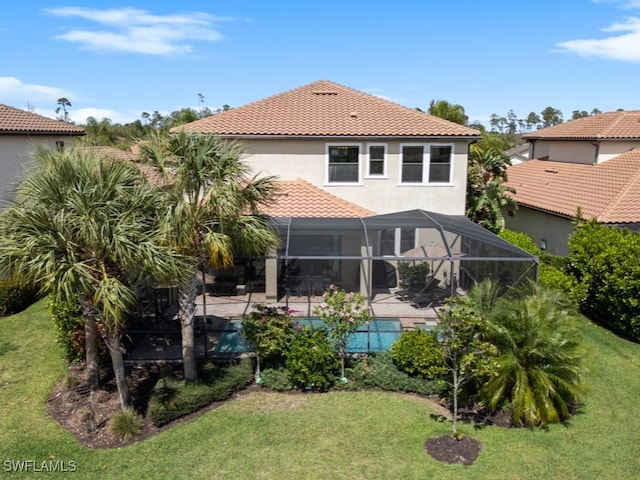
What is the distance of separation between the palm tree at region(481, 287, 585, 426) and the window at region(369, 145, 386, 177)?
38.0 feet

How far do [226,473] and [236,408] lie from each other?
9.03 feet

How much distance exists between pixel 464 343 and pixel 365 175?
12525 millimetres

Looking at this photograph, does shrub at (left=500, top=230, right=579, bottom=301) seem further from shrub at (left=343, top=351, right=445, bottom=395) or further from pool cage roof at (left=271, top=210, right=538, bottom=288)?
shrub at (left=343, top=351, right=445, bottom=395)

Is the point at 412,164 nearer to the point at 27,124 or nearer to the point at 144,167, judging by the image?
the point at 144,167

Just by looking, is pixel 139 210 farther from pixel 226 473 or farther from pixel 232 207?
pixel 226 473

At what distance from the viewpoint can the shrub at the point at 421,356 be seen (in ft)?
49.7

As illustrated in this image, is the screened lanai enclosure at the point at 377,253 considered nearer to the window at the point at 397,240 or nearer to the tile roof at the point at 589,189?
the window at the point at 397,240

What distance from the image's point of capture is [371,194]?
24531 millimetres

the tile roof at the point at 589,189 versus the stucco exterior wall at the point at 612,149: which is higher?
the stucco exterior wall at the point at 612,149

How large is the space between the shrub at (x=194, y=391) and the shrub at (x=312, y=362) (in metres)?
1.45

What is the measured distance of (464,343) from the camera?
13.3m

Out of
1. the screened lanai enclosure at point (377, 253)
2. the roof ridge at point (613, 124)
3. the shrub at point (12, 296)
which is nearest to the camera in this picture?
the screened lanai enclosure at point (377, 253)

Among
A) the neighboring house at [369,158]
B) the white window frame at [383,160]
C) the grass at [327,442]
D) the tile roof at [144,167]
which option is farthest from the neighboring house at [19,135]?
the white window frame at [383,160]

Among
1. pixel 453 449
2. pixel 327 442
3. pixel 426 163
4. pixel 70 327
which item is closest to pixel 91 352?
pixel 70 327
